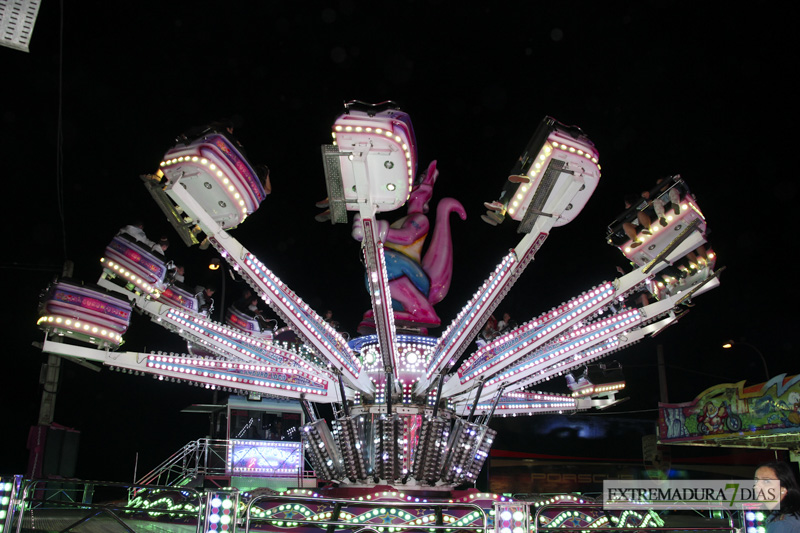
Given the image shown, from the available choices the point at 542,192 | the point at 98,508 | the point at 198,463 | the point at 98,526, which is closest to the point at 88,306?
the point at 98,526

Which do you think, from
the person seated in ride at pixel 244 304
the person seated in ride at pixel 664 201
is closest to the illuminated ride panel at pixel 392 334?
the person seated in ride at pixel 664 201

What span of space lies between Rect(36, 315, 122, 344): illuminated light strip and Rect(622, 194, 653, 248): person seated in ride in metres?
8.99

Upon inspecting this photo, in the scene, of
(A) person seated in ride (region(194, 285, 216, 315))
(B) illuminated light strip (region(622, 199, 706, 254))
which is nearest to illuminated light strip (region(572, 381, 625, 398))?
(B) illuminated light strip (region(622, 199, 706, 254))

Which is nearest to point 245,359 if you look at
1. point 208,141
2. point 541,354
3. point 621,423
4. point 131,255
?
point 131,255

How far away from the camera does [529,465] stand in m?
23.5

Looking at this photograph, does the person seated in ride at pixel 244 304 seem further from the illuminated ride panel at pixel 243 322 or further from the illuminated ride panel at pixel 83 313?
the illuminated ride panel at pixel 83 313

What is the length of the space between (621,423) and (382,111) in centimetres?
2097

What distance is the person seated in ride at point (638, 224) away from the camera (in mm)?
10099

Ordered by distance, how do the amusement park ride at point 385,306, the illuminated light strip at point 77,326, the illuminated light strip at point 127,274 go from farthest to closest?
the illuminated light strip at point 127,274, the illuminated light strip at point 77,326, the amusement park ride at point 385,306

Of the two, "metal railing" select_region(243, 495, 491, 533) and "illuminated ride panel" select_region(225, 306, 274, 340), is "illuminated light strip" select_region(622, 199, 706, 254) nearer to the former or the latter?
"metal railing" select_region(243, 495, 491, 533)

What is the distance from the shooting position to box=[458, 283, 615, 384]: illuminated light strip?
10.2m

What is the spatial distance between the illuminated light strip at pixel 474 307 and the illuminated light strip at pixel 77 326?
5.65 meters

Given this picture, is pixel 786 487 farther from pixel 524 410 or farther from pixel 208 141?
pixel 524 410

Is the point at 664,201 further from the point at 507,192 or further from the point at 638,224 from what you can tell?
the point at 507,192
